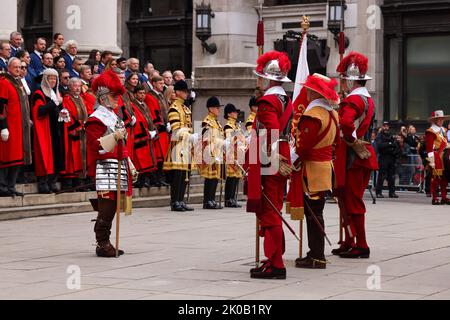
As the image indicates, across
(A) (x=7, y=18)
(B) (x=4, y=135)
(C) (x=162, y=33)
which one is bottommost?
(B) (x=4, y=135)

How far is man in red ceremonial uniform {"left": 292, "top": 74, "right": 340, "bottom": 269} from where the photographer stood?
1190 cm

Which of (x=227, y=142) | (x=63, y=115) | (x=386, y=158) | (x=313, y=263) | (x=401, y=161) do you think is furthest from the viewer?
(x=401, y=161)

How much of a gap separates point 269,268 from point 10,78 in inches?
296

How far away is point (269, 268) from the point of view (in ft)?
36.7

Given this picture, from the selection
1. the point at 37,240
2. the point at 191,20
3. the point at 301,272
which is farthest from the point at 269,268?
the point at 191,20

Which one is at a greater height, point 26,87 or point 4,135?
point 26,87

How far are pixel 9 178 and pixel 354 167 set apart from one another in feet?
21.5

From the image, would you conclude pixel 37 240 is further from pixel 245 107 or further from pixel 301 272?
pixel 245 107

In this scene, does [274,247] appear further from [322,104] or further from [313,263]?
[322,104]

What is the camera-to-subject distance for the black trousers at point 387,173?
25922mm

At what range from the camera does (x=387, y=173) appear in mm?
26234

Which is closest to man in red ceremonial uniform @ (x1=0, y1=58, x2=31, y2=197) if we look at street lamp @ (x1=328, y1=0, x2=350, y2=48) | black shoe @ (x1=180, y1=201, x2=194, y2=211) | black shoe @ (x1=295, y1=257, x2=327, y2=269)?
black shoe @ (x1=180, y1=201, x2=194, y2=211)

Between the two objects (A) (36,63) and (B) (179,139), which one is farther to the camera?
(B) (179,139)

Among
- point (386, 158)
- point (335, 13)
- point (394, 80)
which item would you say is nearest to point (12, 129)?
point (386, 158)
